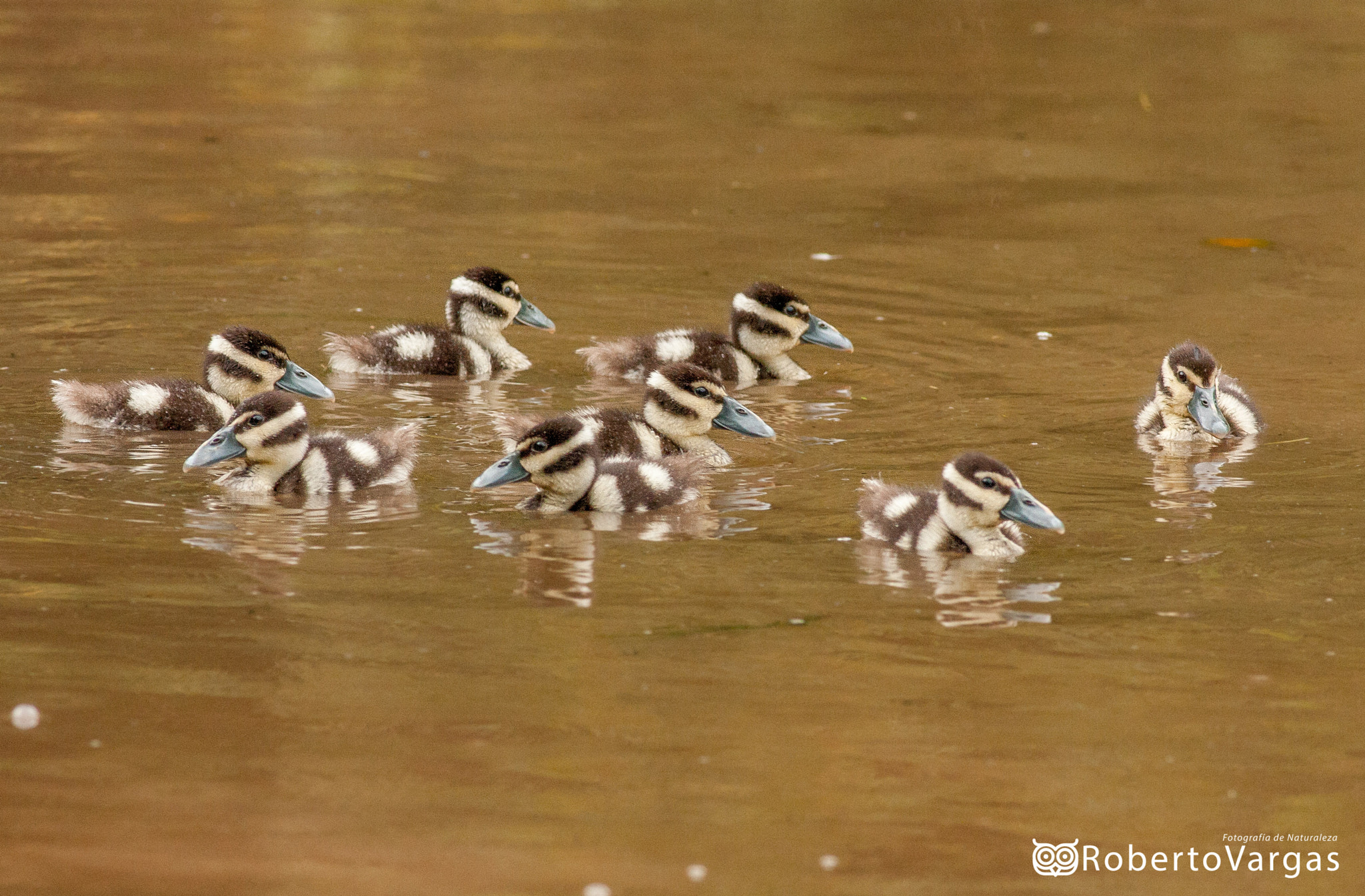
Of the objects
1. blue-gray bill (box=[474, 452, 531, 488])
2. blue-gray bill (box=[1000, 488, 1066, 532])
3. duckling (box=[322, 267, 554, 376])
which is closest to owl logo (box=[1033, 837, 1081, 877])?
blue-gray bill (box=[1000, 488, 1066, 532])

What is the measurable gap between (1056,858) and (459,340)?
4.87 metres

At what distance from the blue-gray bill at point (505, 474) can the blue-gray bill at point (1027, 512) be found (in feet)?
4.97

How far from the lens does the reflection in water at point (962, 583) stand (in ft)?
16.8

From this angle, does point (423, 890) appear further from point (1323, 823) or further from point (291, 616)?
point (1323, 823)

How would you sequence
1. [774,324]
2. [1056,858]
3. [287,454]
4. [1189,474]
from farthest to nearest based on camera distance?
[774,324]
[1189,474]
[287,454]
[1056,858]

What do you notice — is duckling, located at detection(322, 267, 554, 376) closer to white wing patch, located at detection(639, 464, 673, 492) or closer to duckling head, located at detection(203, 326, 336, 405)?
duckling head, located at detection(203, 326, 336, 405)

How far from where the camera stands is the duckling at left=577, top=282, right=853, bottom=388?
8.02 meters

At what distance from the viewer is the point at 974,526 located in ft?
18.8

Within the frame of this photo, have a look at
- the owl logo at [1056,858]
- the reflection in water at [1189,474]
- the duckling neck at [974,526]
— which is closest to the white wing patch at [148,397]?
the duckling neck at [974,526]

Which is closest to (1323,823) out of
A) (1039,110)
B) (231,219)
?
(231,219)

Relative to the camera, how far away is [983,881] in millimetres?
3717

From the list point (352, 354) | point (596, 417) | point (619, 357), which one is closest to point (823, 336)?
point (619, 357)

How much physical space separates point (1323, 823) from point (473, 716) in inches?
72.9

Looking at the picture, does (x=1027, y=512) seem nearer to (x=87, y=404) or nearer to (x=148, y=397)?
(x=148, y=397)
